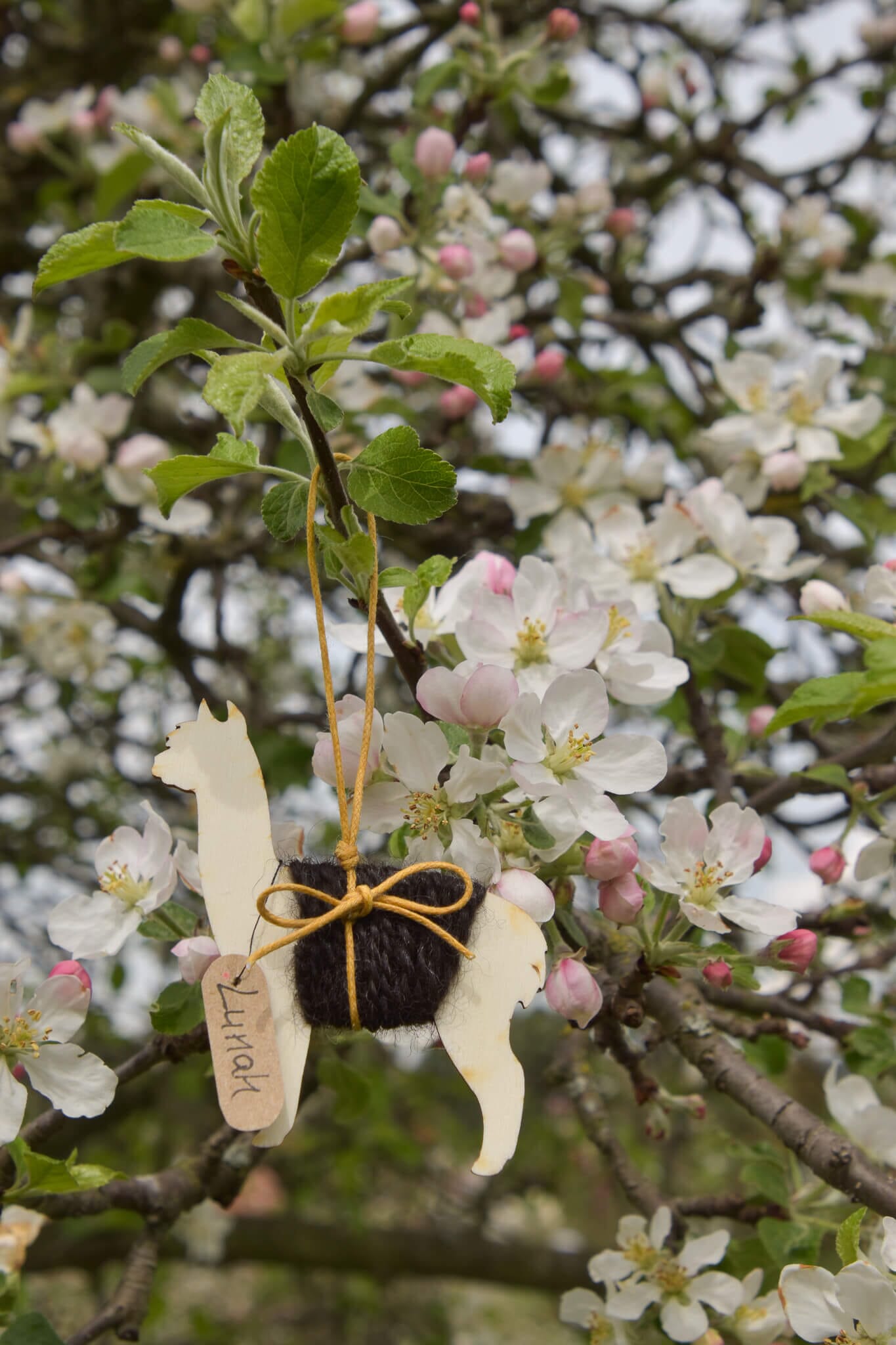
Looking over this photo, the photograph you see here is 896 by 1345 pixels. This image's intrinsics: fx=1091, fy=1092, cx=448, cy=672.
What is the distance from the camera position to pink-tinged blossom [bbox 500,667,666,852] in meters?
0.88

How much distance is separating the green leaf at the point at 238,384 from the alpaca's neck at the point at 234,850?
0.30 metres

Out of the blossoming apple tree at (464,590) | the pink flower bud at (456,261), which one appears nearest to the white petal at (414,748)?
the blossoming apple tree at (464,590)

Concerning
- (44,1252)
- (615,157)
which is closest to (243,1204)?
(44,1252)

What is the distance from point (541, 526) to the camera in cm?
180

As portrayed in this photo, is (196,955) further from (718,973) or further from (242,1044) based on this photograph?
(718,973)

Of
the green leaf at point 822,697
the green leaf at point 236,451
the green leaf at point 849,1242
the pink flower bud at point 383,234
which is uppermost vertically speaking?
the green leaf at point 236,451

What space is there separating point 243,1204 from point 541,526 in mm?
4054

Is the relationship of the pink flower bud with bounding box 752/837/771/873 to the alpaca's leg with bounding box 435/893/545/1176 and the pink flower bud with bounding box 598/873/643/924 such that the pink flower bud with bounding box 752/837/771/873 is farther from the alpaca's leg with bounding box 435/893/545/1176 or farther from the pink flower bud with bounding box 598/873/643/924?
the alpaca's leg with bounding box 435/893/545/1176

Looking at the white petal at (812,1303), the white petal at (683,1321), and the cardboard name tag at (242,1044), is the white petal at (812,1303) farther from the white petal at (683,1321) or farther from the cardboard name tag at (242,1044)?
the cardboard name tag at (242,1044)

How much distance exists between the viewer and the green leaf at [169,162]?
80cm

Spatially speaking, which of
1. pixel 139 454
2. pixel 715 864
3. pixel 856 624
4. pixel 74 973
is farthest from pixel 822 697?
pixel 139 454

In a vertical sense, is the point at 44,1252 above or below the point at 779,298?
below

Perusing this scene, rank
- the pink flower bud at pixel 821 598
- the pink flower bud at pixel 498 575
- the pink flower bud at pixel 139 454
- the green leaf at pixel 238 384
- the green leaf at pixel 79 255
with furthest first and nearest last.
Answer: the pink flower bud at pixel 139 454, the pink flower bud at pixel 821 598, the pink flower bud at pixel 498 575, the green leaf at pixel 79 255, the green leaf at pixel 238 384

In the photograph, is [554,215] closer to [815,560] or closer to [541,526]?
[541,526]
